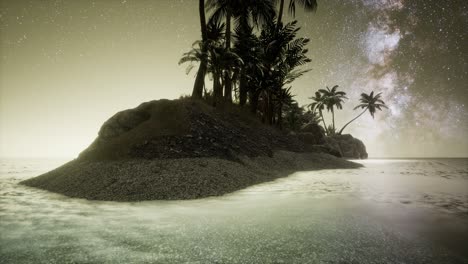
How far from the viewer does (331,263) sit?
3746 mm

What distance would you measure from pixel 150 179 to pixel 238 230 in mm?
5582

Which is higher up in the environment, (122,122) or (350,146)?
(350,146)

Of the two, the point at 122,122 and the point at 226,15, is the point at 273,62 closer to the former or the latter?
the point at 226,15

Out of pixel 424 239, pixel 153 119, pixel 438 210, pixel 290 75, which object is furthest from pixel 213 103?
pixel 424 239

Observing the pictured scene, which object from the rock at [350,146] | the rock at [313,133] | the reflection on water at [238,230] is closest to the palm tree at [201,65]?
the reflection on water at [238,230]

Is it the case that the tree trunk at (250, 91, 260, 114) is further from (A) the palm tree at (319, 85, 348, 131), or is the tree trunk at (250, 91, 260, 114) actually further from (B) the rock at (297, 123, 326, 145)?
(A) the palm tree at (319, 85, 348, 131)

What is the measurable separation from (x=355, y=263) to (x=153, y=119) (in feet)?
43.6

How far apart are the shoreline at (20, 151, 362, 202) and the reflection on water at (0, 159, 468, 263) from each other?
88cm

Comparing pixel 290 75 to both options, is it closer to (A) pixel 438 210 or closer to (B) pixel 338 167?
(B) pixel 338 167

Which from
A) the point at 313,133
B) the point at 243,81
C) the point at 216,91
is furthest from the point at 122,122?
the point at 313,133

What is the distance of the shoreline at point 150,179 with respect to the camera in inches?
370

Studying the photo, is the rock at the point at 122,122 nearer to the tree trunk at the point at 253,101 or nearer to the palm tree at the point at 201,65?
the palm tree at the point at 201,65

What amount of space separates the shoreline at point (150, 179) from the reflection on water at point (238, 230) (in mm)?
875

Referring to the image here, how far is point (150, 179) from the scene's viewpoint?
404 inches
